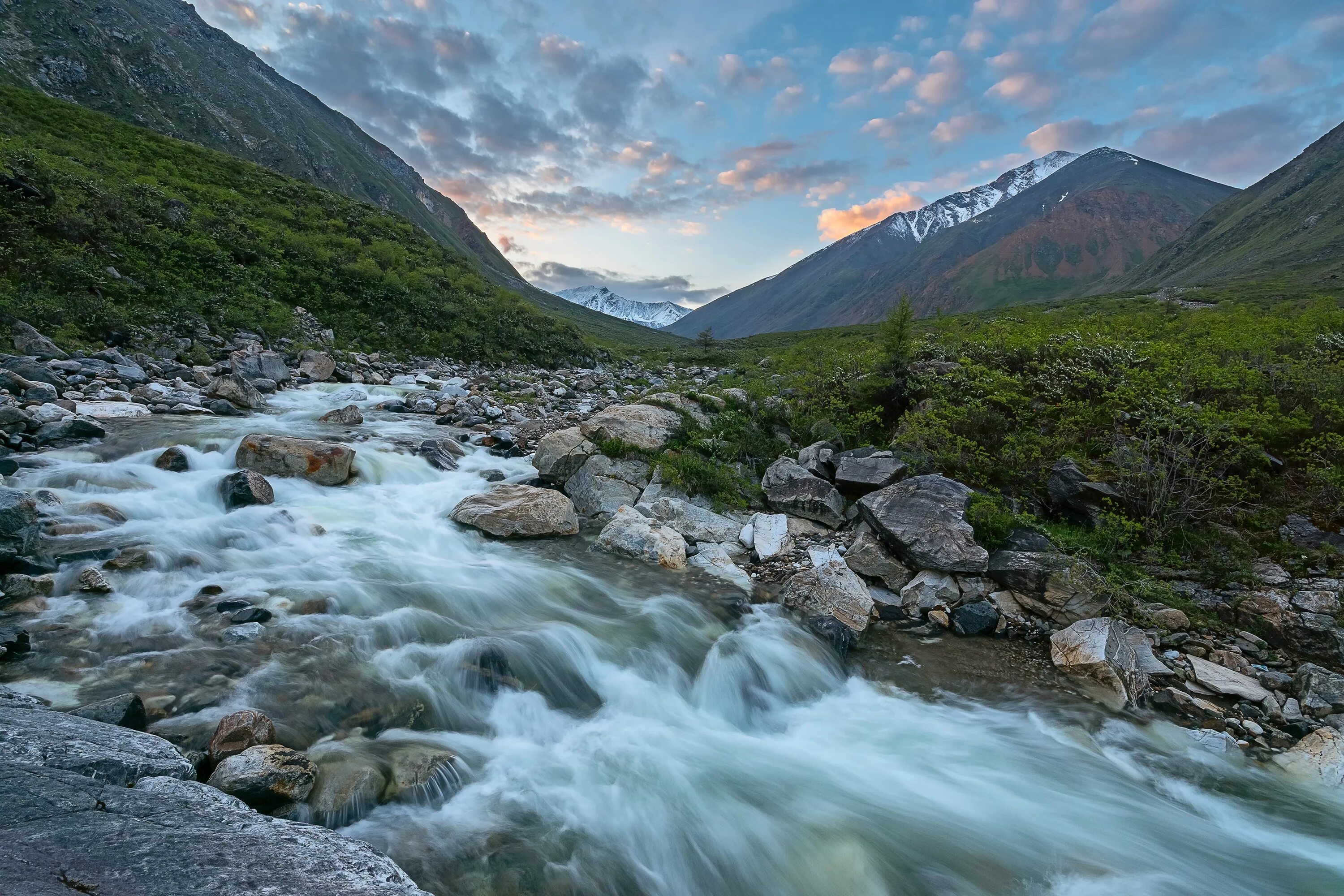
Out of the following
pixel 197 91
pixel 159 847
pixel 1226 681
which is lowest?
pixel 1226 681

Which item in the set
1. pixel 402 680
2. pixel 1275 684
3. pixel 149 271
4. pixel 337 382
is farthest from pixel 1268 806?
pixel 149 271

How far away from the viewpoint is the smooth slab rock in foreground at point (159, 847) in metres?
2.08

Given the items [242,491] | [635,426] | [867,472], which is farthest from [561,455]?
[867,472]

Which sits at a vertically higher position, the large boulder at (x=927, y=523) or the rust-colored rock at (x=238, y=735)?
the large boulder at (x=927, y=523)

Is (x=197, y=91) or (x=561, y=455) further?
(x=197, y=91)

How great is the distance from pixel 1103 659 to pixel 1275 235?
127869 mm

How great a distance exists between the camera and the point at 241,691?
4605 millimetres

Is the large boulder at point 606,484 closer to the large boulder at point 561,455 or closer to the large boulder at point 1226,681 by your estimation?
the large boulder at point 561,455

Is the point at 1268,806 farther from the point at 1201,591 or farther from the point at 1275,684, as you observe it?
the point at 1201,591

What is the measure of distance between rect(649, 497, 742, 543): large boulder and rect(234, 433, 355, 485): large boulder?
5.40m

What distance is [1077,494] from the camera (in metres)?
8.52

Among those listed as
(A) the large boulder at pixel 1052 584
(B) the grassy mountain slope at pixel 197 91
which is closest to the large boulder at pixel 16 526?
(A) the large boulder at pixel 1052 584

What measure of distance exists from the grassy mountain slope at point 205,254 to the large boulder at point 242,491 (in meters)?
8.98

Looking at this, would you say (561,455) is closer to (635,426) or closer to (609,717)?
(635,426)
